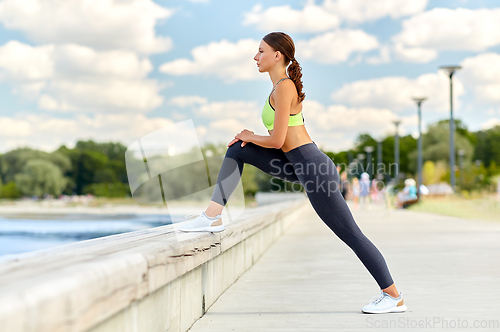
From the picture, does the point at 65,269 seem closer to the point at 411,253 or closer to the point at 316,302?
the point at 316,302

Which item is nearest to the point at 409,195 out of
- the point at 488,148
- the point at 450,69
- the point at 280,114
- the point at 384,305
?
the point at 450,69

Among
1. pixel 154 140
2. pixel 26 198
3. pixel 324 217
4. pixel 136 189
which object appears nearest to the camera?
pixel 324 217

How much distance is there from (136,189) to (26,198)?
11163 cm

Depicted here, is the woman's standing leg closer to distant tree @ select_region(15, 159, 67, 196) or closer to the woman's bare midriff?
the woman's bare midriff

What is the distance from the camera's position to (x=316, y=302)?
16.2 ft

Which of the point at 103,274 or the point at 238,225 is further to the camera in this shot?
the point at 238,225

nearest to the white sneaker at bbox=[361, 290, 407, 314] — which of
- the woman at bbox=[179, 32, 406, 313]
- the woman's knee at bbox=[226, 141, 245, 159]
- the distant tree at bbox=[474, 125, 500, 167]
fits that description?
the woman at bbox=[179, 32, 406, 313]

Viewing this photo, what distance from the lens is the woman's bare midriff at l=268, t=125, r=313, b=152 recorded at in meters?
4.11

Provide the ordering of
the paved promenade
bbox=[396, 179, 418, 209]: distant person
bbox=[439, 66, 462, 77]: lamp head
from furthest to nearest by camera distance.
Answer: bbox=[396, 179, 418, 209]: distant person < bbox=[439, 66, 462, 77]: lamp head < the paved promenade

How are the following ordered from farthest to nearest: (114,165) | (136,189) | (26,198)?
(114,165), (26,198), (136,189)

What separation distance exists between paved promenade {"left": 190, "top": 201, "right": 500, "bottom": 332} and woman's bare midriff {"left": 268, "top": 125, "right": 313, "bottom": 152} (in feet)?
3.84

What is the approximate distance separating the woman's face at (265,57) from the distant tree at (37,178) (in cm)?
10930

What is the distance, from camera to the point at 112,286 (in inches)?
91.2

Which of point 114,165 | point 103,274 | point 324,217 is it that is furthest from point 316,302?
point 114,165
